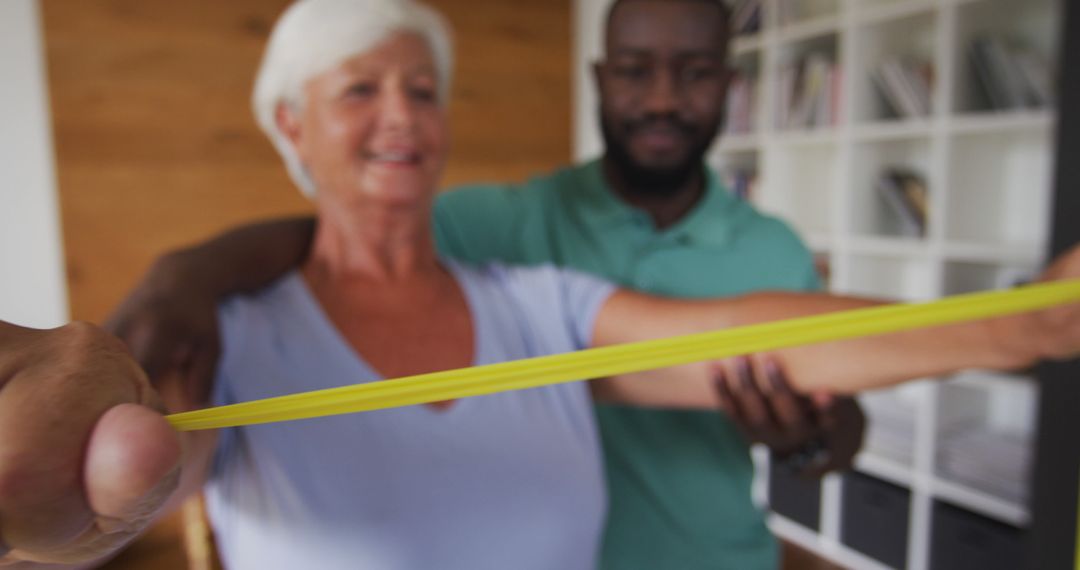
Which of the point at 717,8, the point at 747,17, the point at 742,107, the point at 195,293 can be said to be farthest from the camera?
the point at 742,107

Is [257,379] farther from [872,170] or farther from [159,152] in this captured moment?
[872,170]

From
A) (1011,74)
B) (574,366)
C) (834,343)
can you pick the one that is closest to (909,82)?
(1011,74)

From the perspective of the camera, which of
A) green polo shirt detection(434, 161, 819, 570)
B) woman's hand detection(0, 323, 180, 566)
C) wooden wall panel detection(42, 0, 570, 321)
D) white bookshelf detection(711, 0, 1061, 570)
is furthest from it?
white bookshelf detection(711, 0, 1061, 570)

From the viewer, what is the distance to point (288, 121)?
364 millimetres

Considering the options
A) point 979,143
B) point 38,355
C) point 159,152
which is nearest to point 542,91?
point 159,152

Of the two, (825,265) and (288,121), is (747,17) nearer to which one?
(825,265)

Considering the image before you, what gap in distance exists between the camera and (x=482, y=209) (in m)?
0.50

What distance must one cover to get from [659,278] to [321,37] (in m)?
0.29

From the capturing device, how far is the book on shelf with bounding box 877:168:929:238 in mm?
1067

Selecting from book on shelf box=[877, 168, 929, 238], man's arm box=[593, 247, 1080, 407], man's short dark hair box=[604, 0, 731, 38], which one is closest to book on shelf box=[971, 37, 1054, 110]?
book on shelf box=[877, 168, 929, 238]

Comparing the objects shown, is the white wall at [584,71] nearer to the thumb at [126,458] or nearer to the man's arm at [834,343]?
the man's arm at [834,343]

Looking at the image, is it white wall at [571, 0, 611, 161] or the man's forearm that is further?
white wall at [571, 0, 611, 161]

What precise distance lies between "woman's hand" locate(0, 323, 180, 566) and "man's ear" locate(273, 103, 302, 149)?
229 millimetres

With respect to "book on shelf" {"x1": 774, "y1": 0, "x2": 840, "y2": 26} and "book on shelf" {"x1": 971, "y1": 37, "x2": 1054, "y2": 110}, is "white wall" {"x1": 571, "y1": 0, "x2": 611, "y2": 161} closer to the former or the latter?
"book on shelf" {"x1": 774, "y1": 0, "x2": 840, "y2": 26}
